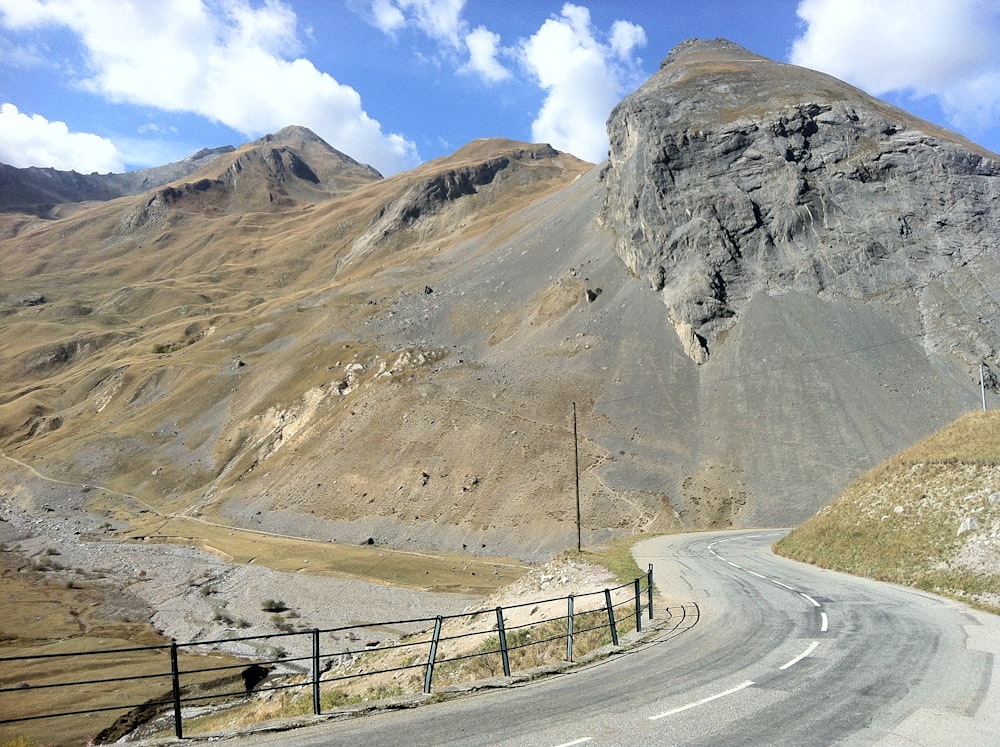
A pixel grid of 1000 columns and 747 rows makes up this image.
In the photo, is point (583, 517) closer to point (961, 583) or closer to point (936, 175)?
point (961, 583)

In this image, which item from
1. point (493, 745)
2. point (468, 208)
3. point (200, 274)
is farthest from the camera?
point (200, 274)

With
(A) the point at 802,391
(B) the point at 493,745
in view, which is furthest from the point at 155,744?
(A) the point at 802,391

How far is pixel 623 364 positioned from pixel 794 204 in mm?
28066

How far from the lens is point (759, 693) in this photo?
973 centimetres

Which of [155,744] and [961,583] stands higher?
[155,744]

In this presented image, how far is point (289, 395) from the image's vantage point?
76125 millimetres

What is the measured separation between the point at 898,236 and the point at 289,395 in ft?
230

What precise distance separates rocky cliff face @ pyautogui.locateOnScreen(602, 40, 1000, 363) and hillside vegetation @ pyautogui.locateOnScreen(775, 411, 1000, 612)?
3367 centimetres

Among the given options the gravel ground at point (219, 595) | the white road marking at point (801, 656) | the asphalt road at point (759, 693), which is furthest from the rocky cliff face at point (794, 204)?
the white road marking at point (801, 656)

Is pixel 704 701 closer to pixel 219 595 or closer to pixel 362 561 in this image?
pixel 219 595

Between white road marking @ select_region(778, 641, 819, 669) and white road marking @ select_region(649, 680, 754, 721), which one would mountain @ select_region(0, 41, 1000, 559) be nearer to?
white road marking @ select_region(778, 641, 819, 669)

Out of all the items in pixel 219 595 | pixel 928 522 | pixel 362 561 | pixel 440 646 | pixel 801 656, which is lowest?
pixel 219 595

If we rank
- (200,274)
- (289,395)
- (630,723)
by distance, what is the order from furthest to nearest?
(200,274), (289,395), (630,723)

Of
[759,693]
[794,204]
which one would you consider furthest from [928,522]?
[794,204]
